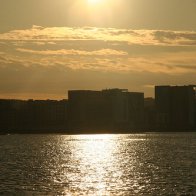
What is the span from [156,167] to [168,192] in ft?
141

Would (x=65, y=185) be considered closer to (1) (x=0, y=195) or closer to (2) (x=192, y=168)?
(1) (x=0, y=195)

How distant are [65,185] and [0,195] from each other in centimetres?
1441

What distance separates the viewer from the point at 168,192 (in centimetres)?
8894

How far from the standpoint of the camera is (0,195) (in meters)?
85.4

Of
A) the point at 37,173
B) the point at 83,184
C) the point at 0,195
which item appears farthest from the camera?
the point at 37,173

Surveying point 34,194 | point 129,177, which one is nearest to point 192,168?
point 129,177

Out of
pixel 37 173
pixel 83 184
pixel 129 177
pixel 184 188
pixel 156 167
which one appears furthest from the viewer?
pixel 156 167

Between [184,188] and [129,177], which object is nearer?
[184,188]

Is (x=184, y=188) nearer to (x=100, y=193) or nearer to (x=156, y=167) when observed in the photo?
(x=100, y=193)

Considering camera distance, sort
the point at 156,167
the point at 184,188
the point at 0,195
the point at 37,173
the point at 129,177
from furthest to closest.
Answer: the point at 156,167, the point at 37,173, the point at 129,177, the point at 184,188, the point at 0,195

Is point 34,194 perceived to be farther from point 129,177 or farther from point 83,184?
point 129,177

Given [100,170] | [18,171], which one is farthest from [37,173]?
[100,170]

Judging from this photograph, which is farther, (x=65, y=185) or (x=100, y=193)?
(x=65, y=185)

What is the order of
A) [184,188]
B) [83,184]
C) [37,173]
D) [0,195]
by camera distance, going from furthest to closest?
[37,173] < [83,184] < [184,188] < [0,195]
